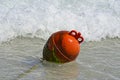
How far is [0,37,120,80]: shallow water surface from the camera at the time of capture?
13.0ft

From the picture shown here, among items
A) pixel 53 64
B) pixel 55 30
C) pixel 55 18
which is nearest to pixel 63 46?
pixel 53 64

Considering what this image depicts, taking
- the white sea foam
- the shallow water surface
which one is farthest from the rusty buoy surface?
the white sea foam

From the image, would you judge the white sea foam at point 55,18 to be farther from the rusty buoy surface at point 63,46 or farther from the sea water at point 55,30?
the rusty buoy surface at point 63,46

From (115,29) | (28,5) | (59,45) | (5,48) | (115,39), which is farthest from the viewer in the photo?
(28,5)

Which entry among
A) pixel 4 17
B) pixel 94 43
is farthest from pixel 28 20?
pixel 94 43

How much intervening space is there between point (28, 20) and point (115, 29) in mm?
1574

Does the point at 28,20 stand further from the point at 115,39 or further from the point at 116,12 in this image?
the point at 116,12

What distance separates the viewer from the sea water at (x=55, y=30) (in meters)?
4.09

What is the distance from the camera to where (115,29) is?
648cm

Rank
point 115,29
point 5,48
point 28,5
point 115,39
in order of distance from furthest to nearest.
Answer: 1. point 28,5
2. point 115,29
3. point 115,39
4. point 5,48

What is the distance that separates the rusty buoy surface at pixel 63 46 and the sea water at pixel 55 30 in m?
0.17

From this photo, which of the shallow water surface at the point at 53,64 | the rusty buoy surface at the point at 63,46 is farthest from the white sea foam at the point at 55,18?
the rusty buoy surface at the point at 63,46

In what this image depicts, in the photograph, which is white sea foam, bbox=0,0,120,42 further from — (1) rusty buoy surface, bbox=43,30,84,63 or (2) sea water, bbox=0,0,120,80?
(1) rusty buoy surface, bbox=43,30,84,63

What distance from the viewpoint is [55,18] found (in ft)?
21.0
